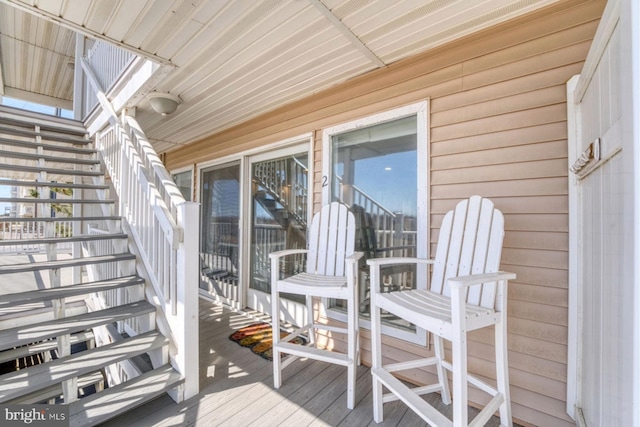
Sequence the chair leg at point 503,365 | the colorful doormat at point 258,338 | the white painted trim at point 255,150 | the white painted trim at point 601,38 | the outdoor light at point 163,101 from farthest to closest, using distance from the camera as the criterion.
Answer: the white painted trim at point 255,150, the outdoor light at point 163,101, the colorful doormat at point 258,338, the chair leg at point 503,365, the white painted trim at point 601,38

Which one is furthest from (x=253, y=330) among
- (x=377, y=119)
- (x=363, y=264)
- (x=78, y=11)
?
(x=78, y=11)

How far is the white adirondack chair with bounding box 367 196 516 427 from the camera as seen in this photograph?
1.20 meters

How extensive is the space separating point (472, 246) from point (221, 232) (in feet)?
10.8

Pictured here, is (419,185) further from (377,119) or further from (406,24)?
(406,24)

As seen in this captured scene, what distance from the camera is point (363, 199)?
2.43 m

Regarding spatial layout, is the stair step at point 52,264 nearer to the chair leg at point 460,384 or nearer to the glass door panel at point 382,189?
the glass door panel at point 382,189

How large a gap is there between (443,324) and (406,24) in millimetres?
1656

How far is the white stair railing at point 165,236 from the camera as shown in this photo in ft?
6.11

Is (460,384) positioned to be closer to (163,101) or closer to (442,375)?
(442,375)

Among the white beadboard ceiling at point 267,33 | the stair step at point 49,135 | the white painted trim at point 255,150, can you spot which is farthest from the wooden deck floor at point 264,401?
the stair step at point 49,135

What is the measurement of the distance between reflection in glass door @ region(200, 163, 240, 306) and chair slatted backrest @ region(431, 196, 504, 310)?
2.62m

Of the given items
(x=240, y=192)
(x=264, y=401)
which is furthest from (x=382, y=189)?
(x=240, y=192)

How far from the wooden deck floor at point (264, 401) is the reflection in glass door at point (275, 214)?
3.40 ft

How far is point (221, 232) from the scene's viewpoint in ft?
13.2
